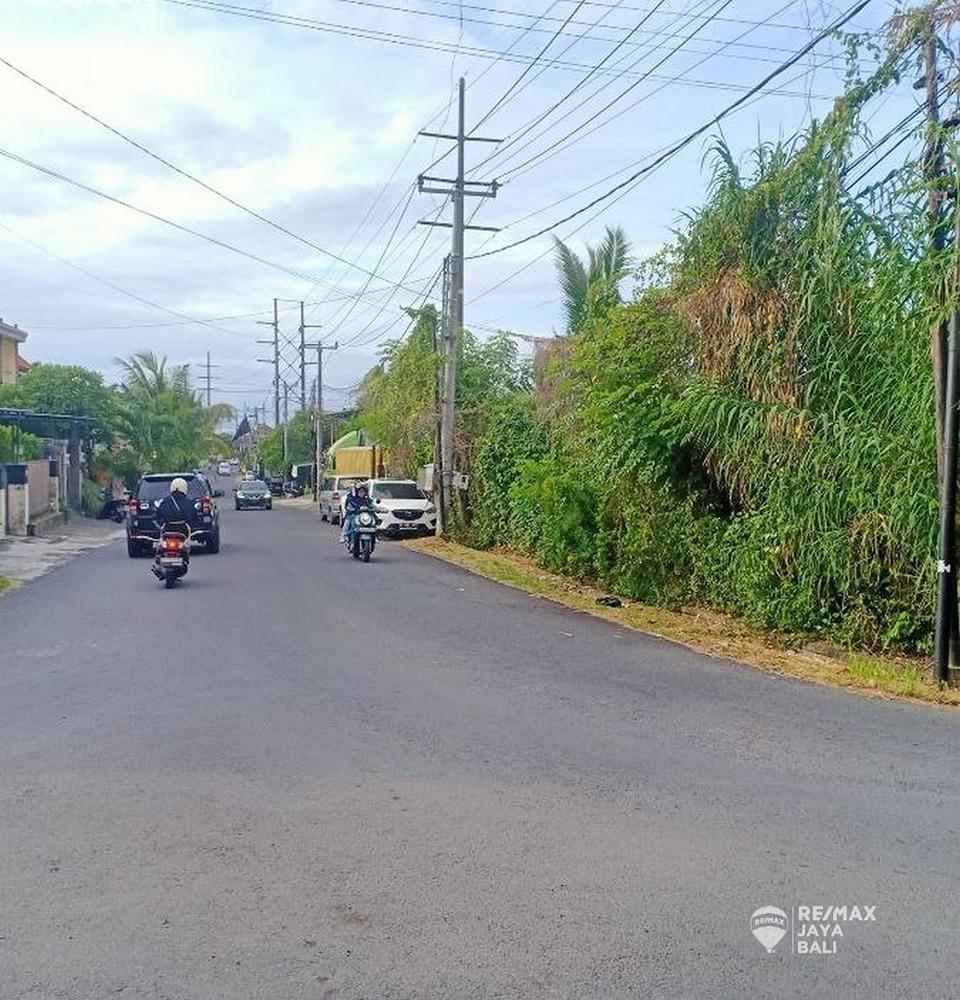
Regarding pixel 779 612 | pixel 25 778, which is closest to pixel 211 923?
pixel 25 778

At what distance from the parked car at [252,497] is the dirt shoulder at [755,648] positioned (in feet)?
122

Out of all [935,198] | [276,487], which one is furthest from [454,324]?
[276,487]

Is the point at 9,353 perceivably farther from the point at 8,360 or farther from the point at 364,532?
the point at 364,532

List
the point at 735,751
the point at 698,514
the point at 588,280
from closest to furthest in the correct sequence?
the point at 735,751, the point at 698,514, the point at 588,280

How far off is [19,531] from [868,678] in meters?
24.3

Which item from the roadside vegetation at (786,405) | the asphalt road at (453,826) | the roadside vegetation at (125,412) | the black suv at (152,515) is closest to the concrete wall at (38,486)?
the roadside vegetation at (125,412)

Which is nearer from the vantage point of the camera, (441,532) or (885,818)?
(885,818)

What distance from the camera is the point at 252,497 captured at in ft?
181

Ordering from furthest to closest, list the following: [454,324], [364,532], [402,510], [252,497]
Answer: [252,497]
[402,510]
[454,324]
[364,532]

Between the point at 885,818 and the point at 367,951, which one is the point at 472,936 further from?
the point at 885,818

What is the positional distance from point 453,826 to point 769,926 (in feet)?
5.96

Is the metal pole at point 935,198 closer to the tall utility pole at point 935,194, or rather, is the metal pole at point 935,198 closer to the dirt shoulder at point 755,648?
the tall utility pole at point 935,194

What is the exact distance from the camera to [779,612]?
1272 centimetres

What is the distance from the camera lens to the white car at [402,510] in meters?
30.9
